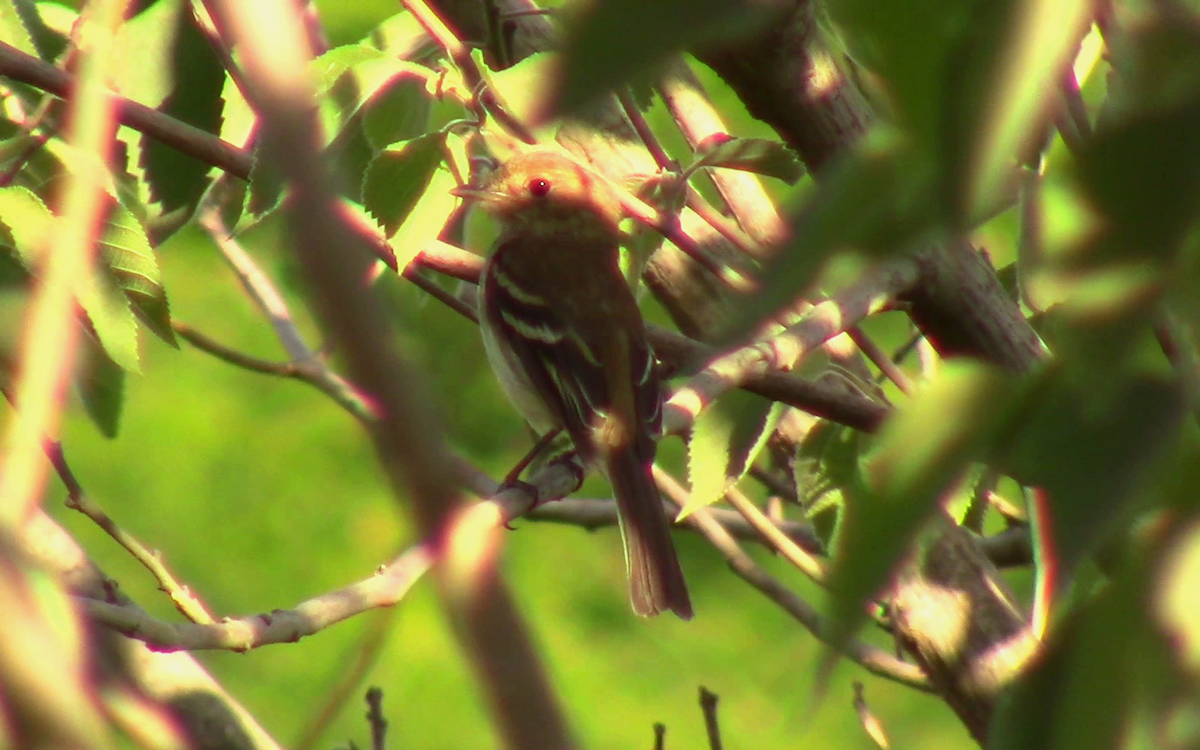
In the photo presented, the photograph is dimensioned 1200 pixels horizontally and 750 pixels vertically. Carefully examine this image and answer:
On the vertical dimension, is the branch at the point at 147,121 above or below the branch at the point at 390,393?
below

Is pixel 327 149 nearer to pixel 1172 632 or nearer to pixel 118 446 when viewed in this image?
pixel 1172 632

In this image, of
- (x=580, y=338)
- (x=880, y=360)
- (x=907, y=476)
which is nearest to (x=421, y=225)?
(x=880, y=360)

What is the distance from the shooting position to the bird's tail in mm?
4375

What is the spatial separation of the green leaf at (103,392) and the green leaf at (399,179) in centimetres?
88

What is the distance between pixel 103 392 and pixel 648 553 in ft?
5.25

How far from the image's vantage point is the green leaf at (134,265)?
297 centimetres

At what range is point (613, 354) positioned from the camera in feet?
17.0

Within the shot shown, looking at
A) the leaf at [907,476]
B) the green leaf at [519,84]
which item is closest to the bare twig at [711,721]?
the green leaf at [519,84]

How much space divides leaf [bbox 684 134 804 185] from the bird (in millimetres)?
244

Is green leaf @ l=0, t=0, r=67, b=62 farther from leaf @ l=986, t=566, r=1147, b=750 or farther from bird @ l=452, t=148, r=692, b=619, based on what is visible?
leaf @ l=986, t=566, r=1147, b=750

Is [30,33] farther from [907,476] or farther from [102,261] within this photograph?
[907,476]

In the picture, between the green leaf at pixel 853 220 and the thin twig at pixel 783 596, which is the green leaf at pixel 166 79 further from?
the green leaf at pixel 853 220

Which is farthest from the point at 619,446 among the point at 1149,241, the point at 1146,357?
the point at 1149,241

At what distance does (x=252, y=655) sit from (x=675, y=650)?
6.84 feet
